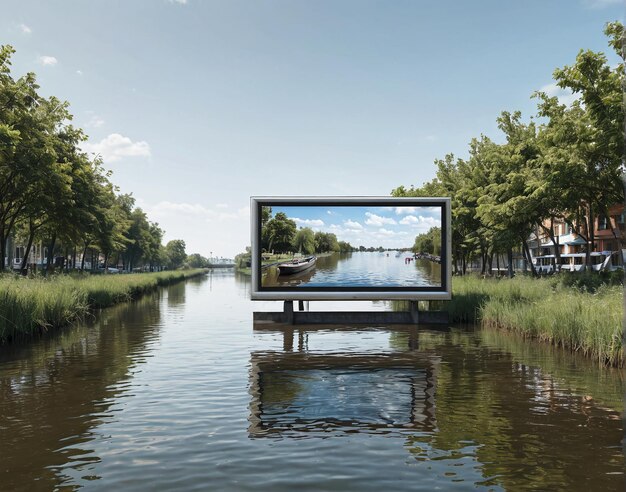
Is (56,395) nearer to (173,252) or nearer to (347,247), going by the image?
(347,247)

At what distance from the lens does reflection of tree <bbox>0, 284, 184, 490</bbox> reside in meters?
8.20

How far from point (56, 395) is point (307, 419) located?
5.71 meters

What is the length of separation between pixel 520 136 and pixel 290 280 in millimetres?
23593

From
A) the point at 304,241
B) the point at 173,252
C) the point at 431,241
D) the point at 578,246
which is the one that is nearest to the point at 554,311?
the point at 431,241

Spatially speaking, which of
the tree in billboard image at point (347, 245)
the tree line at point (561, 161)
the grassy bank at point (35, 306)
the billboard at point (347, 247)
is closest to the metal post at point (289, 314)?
the billboard at point (347, 247)

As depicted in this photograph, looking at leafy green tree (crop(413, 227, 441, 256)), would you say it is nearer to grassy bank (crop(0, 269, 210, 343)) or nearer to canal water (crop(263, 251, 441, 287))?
canal water (crop(263, 251, 441, 287))

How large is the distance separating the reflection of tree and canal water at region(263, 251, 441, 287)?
6428 mm

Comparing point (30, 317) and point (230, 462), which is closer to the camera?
point (230, 462)

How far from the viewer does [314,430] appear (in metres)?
9.68

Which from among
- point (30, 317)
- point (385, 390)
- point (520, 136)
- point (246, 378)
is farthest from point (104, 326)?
point (520, 136)

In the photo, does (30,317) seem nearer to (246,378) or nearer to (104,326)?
(104,326)

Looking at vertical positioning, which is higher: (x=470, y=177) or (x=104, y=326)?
(x=470, y=177)

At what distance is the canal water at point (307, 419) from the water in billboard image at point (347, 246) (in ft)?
19.6

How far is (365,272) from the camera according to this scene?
1003 inches
